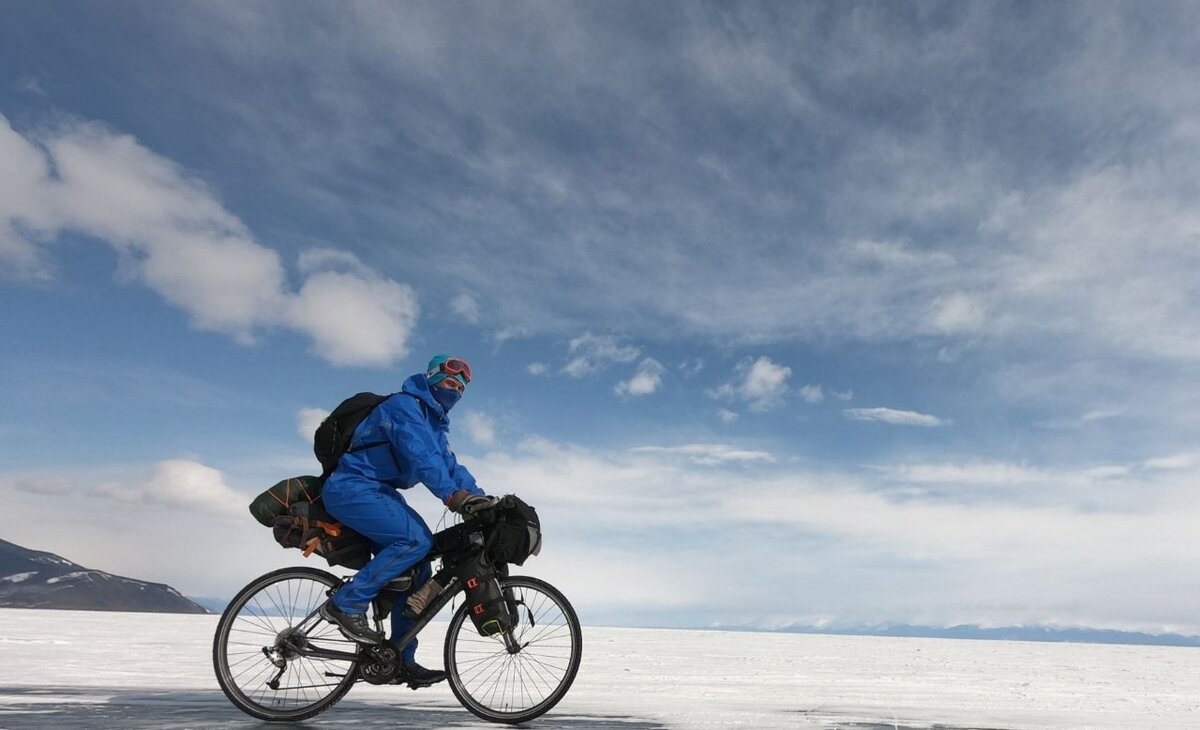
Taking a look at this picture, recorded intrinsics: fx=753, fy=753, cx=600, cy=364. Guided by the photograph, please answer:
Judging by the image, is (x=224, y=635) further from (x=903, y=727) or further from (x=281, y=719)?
(x=903, y=727)

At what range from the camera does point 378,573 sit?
533 centimetres

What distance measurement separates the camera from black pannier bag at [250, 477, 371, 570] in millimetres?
5477

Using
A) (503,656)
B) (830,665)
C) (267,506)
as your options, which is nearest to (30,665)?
(267,506)

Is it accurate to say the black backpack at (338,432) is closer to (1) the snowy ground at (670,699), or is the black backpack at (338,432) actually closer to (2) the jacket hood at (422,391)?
(2) the jacket hood at (422,391)

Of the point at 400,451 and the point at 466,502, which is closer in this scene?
the point at 466,502

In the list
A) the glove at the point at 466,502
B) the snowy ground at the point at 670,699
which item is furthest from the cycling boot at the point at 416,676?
the glove at the point at 466,502

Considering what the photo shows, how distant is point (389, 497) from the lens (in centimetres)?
546

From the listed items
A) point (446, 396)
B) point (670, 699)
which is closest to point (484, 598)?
point (446, 396)

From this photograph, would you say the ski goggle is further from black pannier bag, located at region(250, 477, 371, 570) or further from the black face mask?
black pannier bag, located at region(250, 477, 371, 570)

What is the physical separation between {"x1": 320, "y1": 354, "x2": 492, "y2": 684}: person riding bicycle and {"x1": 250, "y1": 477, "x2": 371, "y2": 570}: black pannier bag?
16cm

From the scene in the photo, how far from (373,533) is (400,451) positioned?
2.06 ft

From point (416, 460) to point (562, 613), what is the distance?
159cm

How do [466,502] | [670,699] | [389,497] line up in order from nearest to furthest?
[466,502]
[389,497]
[670,699]

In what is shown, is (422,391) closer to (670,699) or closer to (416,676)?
(416,676)
